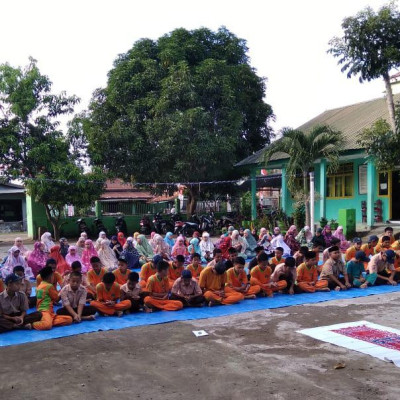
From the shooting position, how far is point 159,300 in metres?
8.12

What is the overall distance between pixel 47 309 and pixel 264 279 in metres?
3.95

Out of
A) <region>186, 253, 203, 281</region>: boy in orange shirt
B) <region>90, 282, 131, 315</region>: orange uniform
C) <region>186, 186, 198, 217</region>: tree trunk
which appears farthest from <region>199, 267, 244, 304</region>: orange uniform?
<region>186, 186, 198, 217</region>: tree trunk

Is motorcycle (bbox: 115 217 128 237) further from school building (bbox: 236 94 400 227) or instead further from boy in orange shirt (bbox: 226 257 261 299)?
boy in orange shirt (bbox: 226 257 261 299)

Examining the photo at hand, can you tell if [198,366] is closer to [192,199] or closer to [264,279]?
[264,279]

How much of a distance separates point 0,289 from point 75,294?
1.46 meters

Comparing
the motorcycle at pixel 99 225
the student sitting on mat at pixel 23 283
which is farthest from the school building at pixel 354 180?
the student sitting on mat at pixel 23 283

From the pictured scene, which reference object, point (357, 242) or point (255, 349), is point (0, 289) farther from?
point (357, 242)

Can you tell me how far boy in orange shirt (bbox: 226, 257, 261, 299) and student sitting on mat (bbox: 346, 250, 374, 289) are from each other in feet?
7.15

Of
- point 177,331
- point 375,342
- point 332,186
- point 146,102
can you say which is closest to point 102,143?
point 146,102

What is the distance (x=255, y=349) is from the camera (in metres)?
5.86

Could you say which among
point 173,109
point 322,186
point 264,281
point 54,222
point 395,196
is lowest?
point 264,281

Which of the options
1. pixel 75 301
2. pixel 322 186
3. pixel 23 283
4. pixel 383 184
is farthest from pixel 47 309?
pixel 383 184

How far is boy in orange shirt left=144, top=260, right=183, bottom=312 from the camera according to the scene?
8.03 metres

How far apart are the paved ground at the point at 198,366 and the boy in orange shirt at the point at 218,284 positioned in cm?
131
